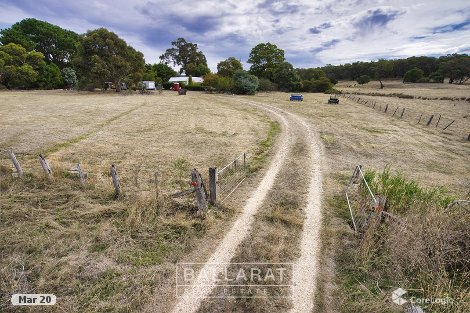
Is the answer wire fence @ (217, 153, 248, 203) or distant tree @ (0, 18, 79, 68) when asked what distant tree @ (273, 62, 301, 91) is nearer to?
distant tree @ (0, 18, 79, 68)

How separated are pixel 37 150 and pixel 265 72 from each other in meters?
63.2

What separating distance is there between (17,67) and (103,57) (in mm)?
18754

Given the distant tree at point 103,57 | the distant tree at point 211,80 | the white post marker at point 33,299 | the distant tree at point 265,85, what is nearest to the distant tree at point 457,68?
the distant tree at point 265,85

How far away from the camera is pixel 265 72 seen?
70.1 m

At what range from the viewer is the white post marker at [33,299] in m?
5.44

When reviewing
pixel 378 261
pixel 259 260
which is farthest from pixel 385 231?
pixel 259 260

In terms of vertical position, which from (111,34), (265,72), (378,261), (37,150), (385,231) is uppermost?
(111,34)

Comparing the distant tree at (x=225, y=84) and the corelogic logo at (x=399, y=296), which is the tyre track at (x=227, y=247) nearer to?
the corelogic logo at (x=399, y=296)

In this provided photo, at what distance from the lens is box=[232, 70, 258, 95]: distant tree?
5334 cm

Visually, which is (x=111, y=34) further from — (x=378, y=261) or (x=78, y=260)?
(x=378, y=261)

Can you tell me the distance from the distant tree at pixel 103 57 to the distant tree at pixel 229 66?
87.5 feet

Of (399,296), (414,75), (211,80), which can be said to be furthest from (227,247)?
(414,75)

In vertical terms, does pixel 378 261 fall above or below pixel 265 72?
below

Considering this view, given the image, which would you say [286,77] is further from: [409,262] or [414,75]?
Result: [409,262]
